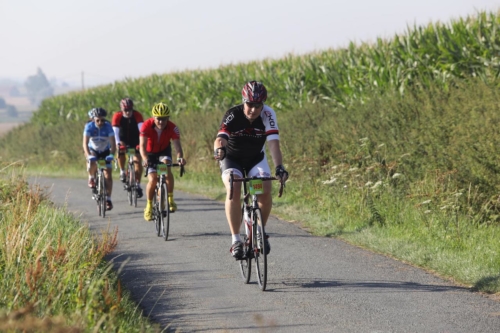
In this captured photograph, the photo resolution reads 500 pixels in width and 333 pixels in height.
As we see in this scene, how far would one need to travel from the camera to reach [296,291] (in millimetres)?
9195

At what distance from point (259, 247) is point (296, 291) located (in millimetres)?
620

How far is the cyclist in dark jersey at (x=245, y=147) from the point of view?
959 cm

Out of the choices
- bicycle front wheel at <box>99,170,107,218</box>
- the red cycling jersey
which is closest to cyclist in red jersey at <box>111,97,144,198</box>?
bicycle front wheel at <box>99,170,107,218</box>

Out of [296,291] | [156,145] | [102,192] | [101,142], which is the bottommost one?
[296,291]

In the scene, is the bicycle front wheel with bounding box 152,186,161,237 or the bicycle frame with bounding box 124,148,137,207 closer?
the bicycle front wheel with bounding box 152,186,161,237

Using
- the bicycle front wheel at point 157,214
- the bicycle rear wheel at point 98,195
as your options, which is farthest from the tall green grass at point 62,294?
the bicycle rear wheel at point 98,195

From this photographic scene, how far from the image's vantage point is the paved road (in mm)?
7742

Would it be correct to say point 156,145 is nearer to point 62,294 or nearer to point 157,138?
point 157,138

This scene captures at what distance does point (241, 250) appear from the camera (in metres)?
Answer: 9.56

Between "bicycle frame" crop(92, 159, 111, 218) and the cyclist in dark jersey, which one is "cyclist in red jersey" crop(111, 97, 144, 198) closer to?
"bicycle frame" crop(92, 159, 111, 218)

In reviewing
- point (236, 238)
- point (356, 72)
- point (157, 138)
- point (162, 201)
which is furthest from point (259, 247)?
point (356, 72)

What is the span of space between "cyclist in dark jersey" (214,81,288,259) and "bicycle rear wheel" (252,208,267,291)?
184mm

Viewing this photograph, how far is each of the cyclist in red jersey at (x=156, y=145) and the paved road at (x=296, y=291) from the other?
0.91 metres

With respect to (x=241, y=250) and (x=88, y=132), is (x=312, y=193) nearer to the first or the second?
(x=88, y=132)
